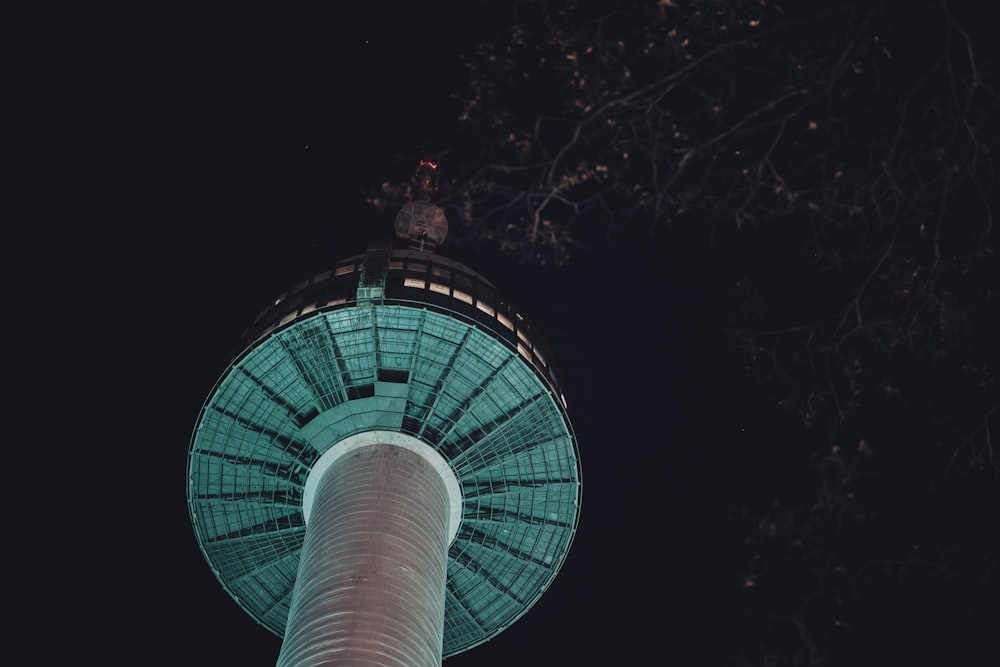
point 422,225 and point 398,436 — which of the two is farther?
point 422,225

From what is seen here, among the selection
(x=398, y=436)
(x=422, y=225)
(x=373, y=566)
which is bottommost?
(x=373, y=566)

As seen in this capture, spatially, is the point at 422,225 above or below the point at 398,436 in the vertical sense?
above

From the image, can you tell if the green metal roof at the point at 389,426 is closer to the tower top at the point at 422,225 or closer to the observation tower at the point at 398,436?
the observation tower at the point at 398,436

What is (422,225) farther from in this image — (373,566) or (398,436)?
(373,566)

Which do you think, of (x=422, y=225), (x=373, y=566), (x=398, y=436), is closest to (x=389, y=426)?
(x=398, y=436)

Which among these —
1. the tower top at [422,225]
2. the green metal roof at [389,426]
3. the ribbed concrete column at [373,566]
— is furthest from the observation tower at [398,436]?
the tower top at [422,225]
